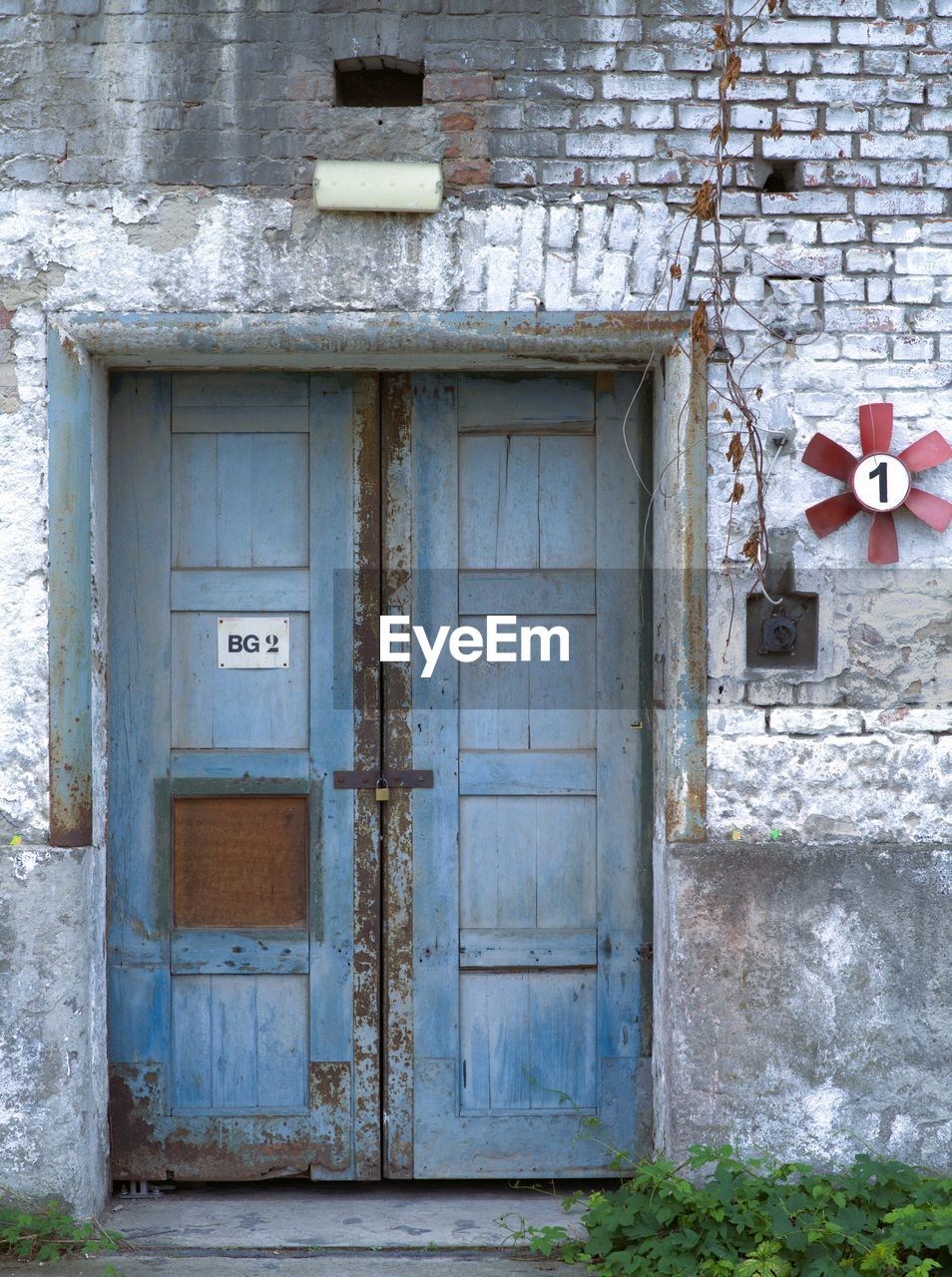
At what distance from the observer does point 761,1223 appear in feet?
10.1

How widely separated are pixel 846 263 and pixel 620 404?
2.37ft

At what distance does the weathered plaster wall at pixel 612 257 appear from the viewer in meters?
3.36

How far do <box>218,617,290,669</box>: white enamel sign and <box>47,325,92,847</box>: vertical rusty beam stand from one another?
43 centimetres

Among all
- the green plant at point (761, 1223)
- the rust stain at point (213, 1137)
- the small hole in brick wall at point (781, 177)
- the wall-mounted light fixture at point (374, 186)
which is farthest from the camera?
the rust stain at point (213, 1137)

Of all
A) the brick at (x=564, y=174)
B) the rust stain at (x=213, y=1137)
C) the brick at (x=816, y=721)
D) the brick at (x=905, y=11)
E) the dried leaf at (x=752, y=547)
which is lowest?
the rust stain at (x=213, y=1137)

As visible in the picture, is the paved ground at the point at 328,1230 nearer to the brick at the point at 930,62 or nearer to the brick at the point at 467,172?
the brick at the point at 467,172

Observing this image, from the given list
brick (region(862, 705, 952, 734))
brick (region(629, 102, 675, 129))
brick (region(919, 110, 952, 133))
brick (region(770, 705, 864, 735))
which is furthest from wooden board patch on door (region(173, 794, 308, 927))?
brick (region(919, 110, 952, 133))

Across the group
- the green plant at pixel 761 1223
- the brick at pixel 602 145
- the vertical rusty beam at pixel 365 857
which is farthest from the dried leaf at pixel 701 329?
the green plant at pixel 761 1223

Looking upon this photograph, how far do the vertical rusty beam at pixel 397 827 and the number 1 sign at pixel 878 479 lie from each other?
115 cm

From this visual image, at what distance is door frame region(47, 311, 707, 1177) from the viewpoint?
336 cm

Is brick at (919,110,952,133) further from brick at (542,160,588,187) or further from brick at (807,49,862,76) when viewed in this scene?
brick at (542,160,588,187)

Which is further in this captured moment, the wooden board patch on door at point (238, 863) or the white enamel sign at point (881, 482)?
the wooden board patch on door at point (238, 863)

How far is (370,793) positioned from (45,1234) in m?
1.42

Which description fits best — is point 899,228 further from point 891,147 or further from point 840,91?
point 840,91
